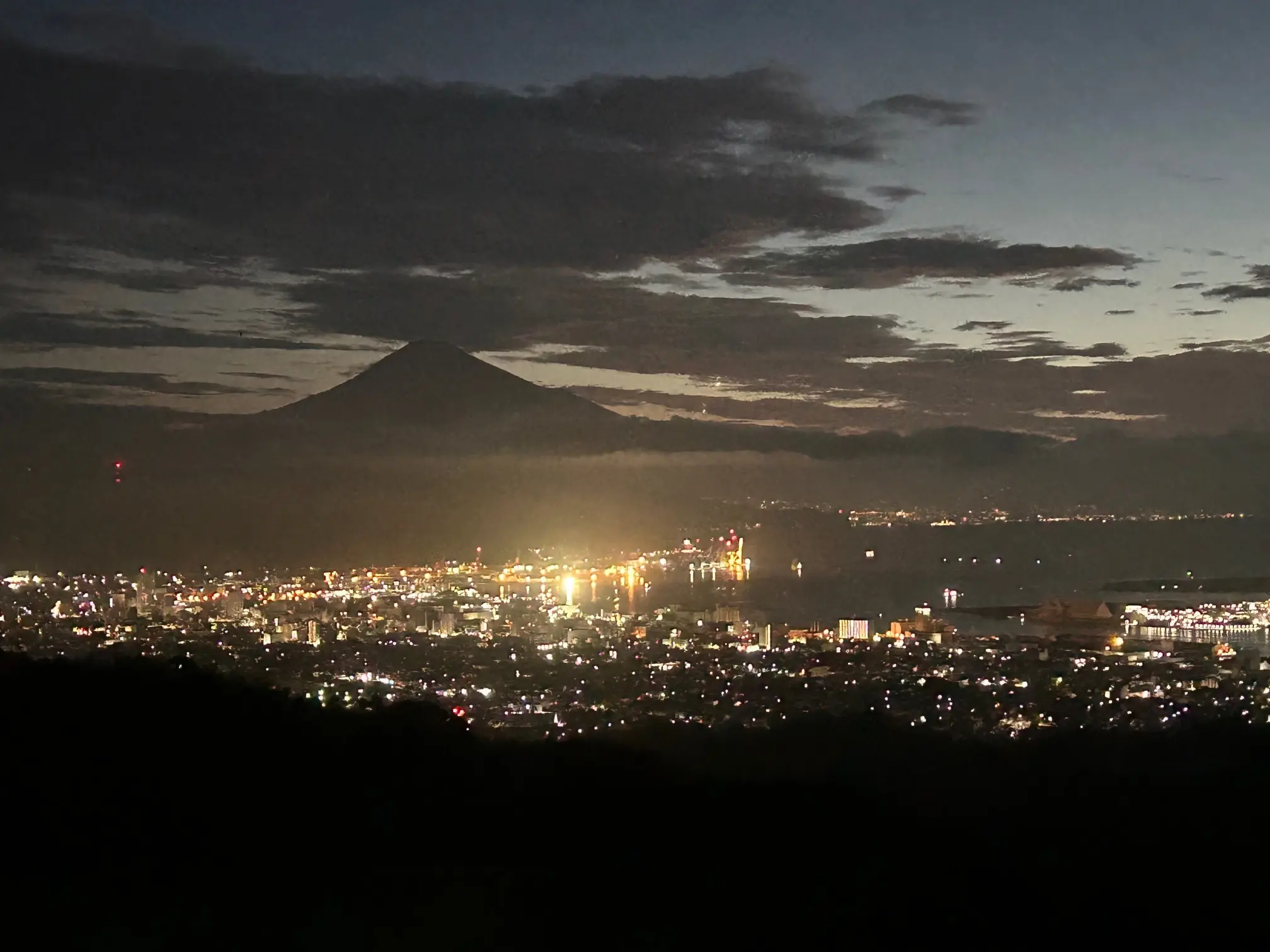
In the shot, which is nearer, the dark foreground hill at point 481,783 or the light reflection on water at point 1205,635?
the dark foreground hill at point 481,783

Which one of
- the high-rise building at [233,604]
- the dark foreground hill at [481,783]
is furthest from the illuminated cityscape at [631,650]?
the dark foreground hill at [481,783]

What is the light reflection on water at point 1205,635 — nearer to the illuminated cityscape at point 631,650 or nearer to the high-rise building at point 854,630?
the illuminated cityscape at point 631,650

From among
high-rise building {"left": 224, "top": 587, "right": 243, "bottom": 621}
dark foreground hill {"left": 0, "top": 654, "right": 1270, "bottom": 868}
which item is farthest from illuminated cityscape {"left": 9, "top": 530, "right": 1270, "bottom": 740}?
dark foreground hill {"left": 0, "top": 654, "right": 1270, "bottom": 868}

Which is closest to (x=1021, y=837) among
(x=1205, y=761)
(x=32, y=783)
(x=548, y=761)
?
(x=1205, y=761)

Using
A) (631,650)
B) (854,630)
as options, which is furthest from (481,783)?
(854,630)

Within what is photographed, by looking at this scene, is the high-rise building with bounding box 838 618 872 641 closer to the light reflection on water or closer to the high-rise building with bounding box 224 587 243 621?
the light reflection on water
